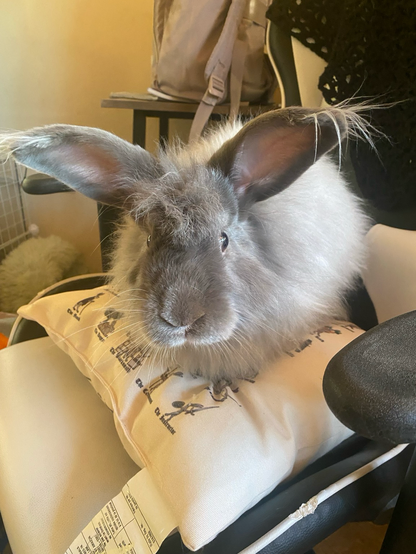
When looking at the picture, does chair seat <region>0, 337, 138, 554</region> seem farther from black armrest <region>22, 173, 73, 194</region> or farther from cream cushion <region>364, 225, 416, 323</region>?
cream cushion <region>364, 225, 416, 323</region>

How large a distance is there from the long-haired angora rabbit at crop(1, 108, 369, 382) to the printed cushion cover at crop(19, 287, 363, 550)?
47 mm

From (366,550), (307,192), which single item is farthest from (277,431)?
(366,550)

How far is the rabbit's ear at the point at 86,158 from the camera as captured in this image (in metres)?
0.65

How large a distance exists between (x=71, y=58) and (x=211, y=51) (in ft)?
3.19

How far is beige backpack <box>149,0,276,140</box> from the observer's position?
147 cm

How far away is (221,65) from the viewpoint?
4.93 feet

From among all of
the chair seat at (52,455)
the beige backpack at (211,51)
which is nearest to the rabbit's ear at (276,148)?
the chair seat at (52,455)

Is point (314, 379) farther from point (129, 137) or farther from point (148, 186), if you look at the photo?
point (129, 137)

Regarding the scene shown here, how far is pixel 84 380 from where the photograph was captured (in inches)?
39.3

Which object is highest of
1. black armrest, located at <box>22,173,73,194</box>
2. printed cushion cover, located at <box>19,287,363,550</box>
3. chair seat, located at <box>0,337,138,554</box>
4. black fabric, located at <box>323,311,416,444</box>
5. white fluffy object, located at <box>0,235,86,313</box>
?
black fabric, located at <box>323,311,416,444</box>

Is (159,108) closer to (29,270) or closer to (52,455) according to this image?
(29,270)

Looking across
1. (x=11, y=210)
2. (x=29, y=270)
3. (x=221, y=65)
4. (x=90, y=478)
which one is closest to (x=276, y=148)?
(x=90, y=478)

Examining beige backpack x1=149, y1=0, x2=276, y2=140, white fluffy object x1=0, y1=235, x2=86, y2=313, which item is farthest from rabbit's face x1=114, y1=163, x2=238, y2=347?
white fluffy object x1=0, y1=235, x2=86, y2=313

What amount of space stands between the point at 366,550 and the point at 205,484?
35.1 inches
